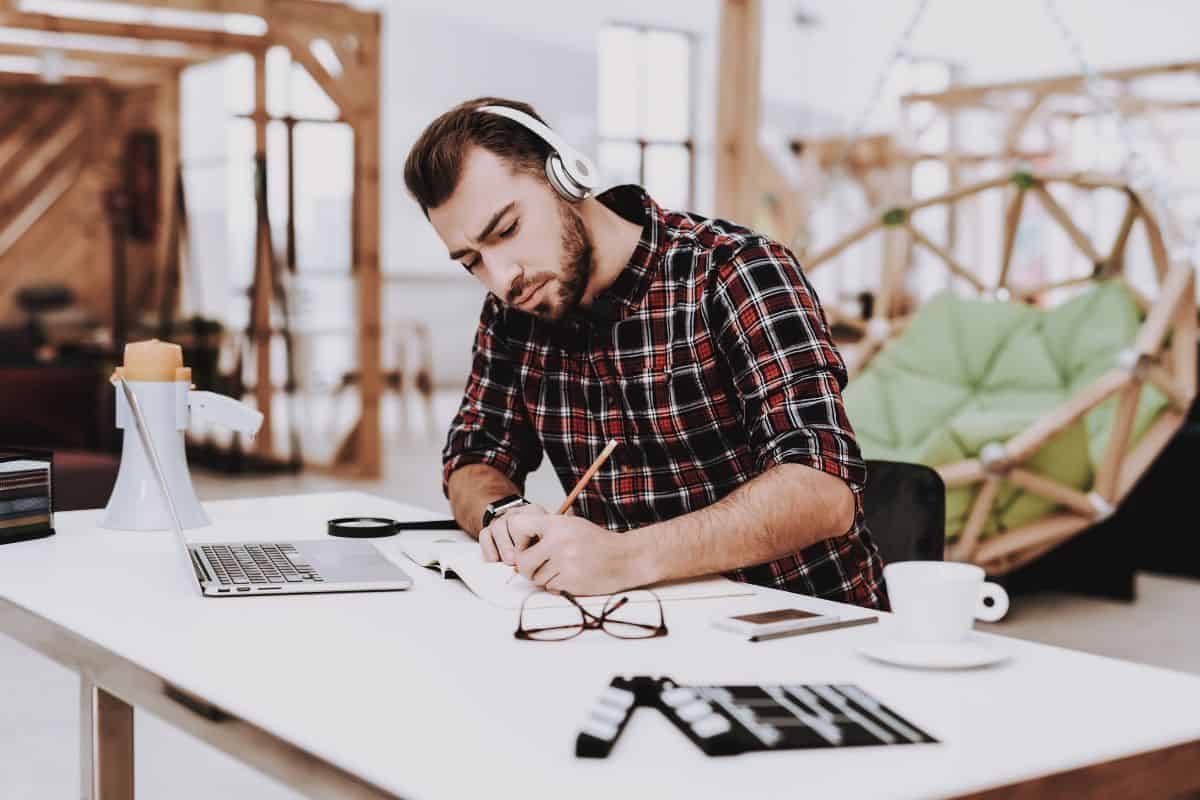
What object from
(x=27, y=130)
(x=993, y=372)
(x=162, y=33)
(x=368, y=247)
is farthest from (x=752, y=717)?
(x=27, y=130)

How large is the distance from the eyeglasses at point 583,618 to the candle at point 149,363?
0.71 metres

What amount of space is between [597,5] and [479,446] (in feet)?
36.7

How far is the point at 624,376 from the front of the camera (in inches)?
72.0

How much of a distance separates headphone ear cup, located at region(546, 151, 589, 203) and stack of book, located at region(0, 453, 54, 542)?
2.46ft

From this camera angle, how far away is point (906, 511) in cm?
187

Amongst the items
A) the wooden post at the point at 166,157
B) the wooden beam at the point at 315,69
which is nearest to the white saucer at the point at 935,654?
the wooden beam at the point at 315,69

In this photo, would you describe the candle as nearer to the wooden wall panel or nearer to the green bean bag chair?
the green bean bag chair

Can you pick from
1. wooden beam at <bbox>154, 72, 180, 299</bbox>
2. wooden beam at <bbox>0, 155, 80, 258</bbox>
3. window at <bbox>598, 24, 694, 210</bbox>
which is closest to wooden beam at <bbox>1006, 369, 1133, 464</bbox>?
wooden beam at <bbox>154, 72, 180, 299</bbox>

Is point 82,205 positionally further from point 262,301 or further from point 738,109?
point 738,109

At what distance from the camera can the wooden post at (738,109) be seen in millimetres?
6227

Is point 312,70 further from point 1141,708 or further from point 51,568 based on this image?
point 1141,708

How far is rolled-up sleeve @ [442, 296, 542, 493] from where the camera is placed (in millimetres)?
2016

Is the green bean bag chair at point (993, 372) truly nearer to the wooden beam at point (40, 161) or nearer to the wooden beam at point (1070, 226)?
the wooden beam at point (1070, 226)

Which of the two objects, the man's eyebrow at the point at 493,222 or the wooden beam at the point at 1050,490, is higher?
the man's eyebrow at the point at 493,222
